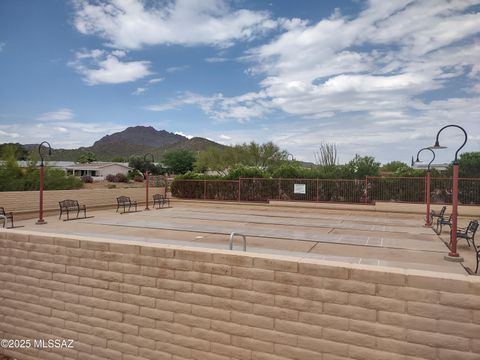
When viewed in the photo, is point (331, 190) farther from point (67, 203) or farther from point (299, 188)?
point (67, 203)

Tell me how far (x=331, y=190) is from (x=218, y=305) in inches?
792

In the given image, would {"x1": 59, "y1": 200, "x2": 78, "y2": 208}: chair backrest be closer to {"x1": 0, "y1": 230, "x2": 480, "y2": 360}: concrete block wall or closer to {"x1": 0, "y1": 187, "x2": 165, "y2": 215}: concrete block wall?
{"x1": 0, "y1": 187, "x2": 165, "y2": 215}: concrete block wall

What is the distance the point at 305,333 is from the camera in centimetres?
374

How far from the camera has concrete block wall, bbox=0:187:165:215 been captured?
16656 millimetres

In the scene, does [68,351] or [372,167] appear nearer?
[68,351]

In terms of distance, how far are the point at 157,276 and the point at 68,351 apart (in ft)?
6.66

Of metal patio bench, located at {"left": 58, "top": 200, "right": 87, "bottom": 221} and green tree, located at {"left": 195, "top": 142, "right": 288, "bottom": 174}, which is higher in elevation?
green tree, located at {"left": 195, "top": 142, "right": 288, "bottom": 174}

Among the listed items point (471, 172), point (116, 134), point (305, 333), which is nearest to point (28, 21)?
point (305, 333)

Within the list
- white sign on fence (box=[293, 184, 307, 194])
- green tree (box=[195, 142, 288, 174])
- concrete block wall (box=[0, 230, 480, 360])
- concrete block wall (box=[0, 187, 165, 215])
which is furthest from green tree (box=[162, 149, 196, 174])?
concrete block wall (box=[0, 230, 480, 360])

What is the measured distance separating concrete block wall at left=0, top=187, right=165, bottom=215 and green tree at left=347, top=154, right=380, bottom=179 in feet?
48.7

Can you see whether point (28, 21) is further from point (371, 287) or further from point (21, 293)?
point (371, 287)

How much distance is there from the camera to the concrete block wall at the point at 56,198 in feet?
54.6

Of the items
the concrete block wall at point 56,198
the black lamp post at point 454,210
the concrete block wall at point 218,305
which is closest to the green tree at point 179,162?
the concrete block wall at point 56,198

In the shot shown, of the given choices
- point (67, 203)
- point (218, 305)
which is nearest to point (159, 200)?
point (67, 203)
